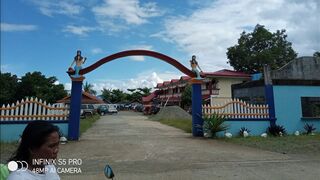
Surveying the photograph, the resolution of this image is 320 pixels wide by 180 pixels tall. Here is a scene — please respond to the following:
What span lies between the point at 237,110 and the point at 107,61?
6180mm

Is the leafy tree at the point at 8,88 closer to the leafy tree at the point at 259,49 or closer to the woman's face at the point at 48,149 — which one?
the leafy tree at the point at 259,49

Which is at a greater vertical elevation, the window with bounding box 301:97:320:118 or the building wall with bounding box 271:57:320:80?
the building wall with bounding box 271:57:320:80

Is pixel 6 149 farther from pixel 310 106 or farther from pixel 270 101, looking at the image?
pixel 310 106

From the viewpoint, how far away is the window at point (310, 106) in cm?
1602

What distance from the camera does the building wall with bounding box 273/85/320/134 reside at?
50.8 ft

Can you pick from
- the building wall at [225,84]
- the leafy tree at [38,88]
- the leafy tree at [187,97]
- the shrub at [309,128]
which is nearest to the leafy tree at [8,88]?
the leafy tree at [38,88]

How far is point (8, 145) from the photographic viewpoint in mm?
11695

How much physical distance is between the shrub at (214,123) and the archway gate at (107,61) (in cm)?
44

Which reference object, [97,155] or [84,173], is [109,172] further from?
[97,155]

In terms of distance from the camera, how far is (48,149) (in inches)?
101

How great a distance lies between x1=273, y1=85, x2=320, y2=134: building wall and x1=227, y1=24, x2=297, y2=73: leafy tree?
28.2 m

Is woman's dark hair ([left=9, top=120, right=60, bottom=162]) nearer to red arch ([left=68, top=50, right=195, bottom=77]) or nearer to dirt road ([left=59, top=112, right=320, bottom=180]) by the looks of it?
dirt road ([left=59, top=112, right=320, bottom=180])

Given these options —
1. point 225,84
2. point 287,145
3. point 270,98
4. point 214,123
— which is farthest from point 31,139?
point 225,84

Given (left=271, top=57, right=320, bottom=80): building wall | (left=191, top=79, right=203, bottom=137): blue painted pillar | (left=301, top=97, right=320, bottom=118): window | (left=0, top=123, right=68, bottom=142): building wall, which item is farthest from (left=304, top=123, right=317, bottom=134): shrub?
(left=271, top=57, right=320, bottom=80): building wall
